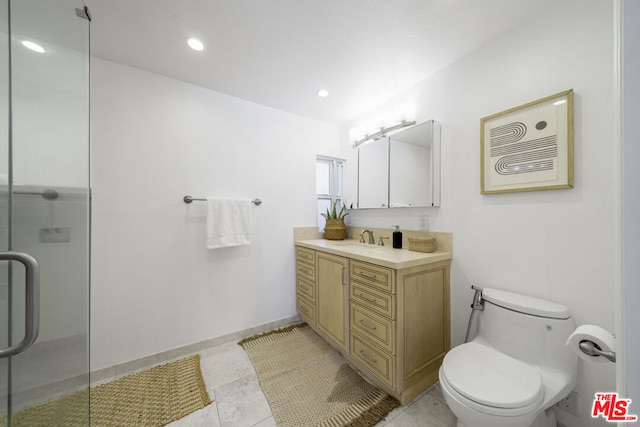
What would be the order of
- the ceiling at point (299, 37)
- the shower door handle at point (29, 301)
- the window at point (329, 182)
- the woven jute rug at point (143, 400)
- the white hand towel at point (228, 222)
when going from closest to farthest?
1. the shower door handle at point (29, 301)
2. the woven jute rug at point (143, 400)
3. the ceiling at point (299, 37)
4. the white hand towel at point (228, 222)
5. the window at point (329, 182)

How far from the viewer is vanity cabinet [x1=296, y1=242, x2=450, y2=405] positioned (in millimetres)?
1271

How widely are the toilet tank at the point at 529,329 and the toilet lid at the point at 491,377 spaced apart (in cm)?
7

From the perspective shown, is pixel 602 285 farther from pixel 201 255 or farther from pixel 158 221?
pixel 158 221

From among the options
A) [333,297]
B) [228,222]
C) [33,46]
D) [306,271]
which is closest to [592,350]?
[333,297]

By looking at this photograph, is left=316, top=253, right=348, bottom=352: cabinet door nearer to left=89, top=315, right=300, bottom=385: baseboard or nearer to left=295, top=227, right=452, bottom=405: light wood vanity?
left=295, top=227, right=452, bottom=405: light wood vanity

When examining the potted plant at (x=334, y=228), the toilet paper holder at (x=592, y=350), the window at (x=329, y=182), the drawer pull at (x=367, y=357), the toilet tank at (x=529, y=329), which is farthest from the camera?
the window at (x=329, y=182)

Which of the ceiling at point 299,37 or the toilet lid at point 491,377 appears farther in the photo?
the ceiling at point 299,37

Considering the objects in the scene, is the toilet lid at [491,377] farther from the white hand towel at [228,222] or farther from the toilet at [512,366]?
the white hand towel at [228,222]

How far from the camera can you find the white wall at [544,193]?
1.02 meters

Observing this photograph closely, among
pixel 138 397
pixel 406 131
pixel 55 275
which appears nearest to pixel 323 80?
pixel 406 131

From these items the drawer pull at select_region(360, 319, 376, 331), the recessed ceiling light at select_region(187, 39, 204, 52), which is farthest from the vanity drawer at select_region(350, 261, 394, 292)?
the recessed ceiling light at select_region(187, 39, 204, 52)

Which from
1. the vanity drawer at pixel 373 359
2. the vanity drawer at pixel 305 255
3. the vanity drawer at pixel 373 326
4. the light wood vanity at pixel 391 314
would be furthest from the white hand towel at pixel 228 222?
the vanity drawer at pixel 373 359

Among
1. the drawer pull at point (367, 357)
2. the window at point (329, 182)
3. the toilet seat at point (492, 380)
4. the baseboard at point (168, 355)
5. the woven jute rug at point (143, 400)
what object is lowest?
the woven jute rug at point (143, 400)

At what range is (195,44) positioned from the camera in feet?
4.61
